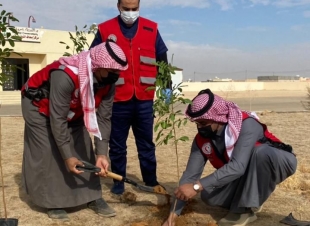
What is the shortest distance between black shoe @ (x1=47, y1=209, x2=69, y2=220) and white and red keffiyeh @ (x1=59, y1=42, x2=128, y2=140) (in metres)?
0.89

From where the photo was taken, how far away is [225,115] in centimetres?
328

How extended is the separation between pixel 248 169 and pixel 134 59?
155 centimetres

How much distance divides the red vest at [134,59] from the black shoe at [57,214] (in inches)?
46.6

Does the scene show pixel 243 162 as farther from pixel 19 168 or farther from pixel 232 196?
pixel 19 168

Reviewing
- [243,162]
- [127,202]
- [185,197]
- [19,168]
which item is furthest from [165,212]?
[19,168]

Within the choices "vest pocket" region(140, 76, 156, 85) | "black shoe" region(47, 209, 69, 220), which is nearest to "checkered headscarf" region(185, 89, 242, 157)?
"vest pocket" region(140, 76, 156, 85)

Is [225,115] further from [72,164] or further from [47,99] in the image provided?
[47,99]

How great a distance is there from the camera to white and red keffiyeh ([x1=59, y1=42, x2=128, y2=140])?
318cm

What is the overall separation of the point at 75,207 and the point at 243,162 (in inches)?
67.5

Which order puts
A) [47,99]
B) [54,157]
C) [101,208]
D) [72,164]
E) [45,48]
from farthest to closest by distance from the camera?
[45,48], [101,208], [54,157], [47,99], [72,164]

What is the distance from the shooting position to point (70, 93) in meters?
3.31

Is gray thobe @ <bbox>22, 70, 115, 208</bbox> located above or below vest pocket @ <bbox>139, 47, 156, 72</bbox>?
below

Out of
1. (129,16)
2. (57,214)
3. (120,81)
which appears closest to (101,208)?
(57,214)

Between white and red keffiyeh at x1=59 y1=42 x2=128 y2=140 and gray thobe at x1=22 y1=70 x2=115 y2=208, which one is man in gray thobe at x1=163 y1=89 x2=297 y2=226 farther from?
gray thobe at x1=22 y1=70 x2=115 y2=208
